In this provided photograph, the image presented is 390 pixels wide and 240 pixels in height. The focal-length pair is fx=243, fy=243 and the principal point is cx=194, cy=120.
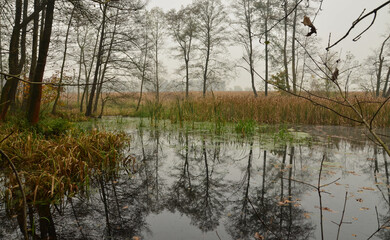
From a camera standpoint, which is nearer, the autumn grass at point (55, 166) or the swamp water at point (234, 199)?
the swamp water at point (234, 199)

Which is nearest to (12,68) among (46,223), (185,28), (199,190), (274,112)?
(46,223)

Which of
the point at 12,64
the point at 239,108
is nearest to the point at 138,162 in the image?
the point at 12,64

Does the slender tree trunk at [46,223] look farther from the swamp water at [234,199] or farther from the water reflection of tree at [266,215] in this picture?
the water reflection of tree at [266,215]

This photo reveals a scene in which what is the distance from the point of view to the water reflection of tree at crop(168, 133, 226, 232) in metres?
2.41

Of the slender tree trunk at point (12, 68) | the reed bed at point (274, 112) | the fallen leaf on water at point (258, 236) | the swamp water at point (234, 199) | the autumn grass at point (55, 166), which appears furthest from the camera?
the reed bed at point (274, 112)

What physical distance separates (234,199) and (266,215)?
46cm

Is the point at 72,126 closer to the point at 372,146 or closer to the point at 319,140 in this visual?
the point at 319,140

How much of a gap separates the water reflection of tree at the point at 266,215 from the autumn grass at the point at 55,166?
1876 mm

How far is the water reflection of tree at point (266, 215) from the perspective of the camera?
2088 mm

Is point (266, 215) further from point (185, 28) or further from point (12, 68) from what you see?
point (185, 28)

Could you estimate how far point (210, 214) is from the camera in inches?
96.0

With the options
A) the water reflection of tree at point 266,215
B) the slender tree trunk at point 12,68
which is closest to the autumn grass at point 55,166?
the slender tree trunk at point 12,68

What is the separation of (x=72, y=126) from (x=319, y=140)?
5911 millimetres

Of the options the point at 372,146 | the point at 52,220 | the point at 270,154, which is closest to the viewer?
the point at 52,220
